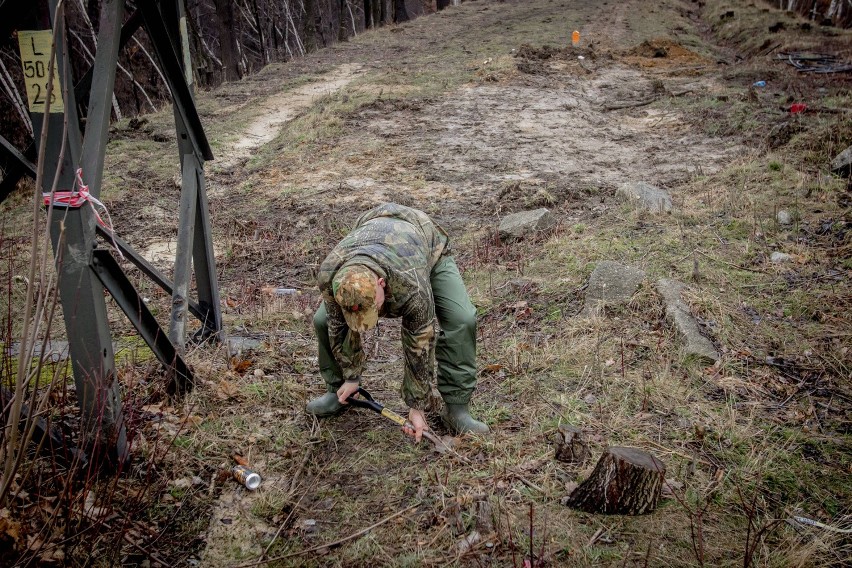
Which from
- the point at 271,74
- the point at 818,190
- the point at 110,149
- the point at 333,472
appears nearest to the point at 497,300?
the point at 333,472

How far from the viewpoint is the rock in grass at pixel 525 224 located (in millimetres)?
6891

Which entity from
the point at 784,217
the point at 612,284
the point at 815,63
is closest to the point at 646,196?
the point at 784,217

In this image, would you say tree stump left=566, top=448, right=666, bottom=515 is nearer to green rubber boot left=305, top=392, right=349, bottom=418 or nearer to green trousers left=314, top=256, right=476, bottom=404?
green trousers left=314, top=256, right=476, bottom=404

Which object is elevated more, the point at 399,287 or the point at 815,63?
the point at 399,287

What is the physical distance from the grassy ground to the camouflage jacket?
0.56 metres

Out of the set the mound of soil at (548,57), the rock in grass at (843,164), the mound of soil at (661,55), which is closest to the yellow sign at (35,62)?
the rock in grass at (843,164)

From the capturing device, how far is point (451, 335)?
349cm

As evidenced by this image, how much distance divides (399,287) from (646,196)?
16.8 feet

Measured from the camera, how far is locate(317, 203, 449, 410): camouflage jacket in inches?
119

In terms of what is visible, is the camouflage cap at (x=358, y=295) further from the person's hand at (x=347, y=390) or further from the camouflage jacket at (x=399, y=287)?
the person's hand at (x=347, y=390)

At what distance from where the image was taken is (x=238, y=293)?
614 centimetres

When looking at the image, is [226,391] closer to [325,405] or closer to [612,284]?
[325,405]

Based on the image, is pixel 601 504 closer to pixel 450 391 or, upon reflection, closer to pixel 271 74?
pixel 450 391

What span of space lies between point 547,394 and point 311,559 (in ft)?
6.39
